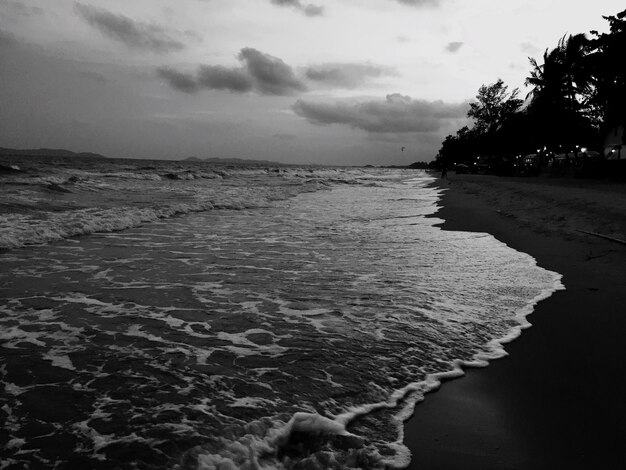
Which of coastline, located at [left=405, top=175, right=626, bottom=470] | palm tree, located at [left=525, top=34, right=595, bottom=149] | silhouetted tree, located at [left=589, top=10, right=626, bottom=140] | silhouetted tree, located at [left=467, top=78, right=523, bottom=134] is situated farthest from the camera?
silhouetted tree, located at [left=467, top=78, right=523, bottom=134]

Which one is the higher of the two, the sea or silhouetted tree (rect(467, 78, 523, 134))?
silhouetted tree (rect(467, 78, 523, 134))

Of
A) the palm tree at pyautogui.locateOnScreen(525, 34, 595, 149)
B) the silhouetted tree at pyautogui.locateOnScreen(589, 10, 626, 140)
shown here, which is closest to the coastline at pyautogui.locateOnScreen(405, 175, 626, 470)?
the silhouetted tree at pyautogui.locateOnScreen(589, 10, 626, 140)

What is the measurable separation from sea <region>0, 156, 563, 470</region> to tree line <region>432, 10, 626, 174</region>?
2072 centimetres

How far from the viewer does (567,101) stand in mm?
38312

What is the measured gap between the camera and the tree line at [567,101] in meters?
22.7

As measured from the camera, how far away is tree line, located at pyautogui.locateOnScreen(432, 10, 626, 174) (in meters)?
22.7

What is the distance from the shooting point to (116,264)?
23.7 feet

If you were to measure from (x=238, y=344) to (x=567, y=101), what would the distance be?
4366 centimetres

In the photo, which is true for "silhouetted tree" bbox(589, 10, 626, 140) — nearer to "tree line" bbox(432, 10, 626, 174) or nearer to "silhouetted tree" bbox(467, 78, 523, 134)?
"tree line" bbox(432, 10, 626, 174)

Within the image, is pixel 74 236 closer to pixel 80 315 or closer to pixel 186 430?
pixel 80 315

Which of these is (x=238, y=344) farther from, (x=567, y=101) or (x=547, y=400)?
(x=567, y=101)

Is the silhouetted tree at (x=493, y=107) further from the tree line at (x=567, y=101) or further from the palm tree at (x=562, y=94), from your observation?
the palm tree at (x=562, y=94)

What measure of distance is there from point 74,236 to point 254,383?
8610mm

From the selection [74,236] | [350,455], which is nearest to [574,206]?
[350,455]
